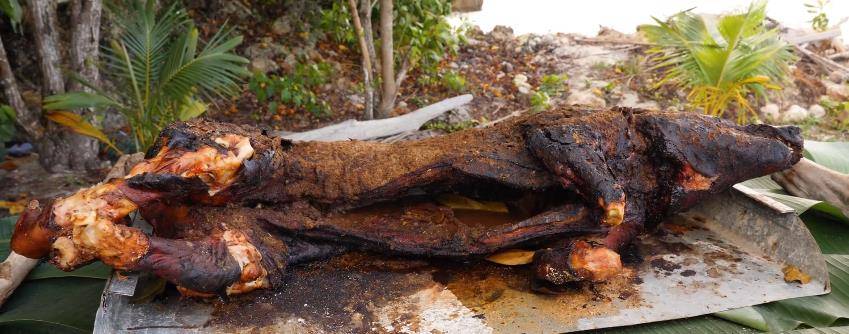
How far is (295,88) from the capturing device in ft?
20.9

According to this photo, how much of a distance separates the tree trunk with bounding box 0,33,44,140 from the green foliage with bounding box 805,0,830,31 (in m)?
8.88

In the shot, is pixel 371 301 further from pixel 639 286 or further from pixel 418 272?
pixel 639 286

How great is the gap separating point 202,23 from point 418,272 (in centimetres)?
516

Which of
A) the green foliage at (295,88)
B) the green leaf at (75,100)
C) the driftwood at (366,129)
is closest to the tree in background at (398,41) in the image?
the green foliage at (295,88)

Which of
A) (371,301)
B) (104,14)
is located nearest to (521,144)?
(371,301)

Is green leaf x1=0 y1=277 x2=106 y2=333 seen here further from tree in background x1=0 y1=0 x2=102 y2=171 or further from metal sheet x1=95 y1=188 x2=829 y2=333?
tree in background x1=0 y1=0 x2=102 y2=171

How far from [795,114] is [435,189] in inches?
213

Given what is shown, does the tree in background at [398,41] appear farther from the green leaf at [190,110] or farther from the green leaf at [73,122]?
the green leaf at [73,122]

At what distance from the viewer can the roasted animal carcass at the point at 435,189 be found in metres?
2.26

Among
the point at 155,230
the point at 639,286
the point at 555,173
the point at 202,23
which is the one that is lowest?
the point at 639,286

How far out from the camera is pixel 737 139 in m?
2.75

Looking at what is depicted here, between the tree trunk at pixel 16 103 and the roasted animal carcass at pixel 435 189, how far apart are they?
2.76m

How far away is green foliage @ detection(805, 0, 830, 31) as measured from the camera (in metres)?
7.92

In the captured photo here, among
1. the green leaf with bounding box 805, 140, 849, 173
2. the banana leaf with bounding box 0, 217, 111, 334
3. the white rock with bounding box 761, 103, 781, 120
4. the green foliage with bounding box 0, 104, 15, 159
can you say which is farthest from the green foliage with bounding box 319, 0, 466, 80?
the banana leaf with bounding box 0, 217, 111, 334
